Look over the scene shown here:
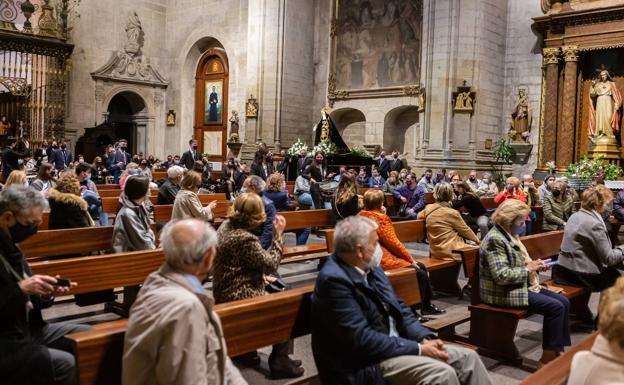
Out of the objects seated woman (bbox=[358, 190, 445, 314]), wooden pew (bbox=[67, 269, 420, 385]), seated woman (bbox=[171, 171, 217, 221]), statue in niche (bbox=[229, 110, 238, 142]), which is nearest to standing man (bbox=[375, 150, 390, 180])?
statue in niche (bbox=[229, 110, 238, 142])

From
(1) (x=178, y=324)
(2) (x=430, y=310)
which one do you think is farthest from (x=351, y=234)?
(2) (x=430, y=310)

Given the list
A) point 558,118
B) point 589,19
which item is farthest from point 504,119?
point 589,19

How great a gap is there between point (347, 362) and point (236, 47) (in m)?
20.5

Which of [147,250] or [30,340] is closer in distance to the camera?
[30,340]

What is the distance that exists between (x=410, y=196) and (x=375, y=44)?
32.1 ft

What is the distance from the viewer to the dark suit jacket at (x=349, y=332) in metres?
3.05

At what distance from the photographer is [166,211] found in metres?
7.94

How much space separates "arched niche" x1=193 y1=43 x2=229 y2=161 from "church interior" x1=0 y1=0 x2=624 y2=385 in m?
0.12

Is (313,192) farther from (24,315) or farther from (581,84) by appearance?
(581,84)

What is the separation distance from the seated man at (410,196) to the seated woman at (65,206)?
6.68 meters

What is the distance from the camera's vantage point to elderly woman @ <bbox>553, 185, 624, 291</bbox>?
208 inches

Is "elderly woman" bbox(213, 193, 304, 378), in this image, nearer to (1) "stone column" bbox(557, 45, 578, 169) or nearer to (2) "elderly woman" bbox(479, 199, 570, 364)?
(2) "elderly woman" bbox(479, 199, 570, 364)

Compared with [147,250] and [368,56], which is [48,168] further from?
[368,56]

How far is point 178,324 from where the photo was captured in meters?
2.27
